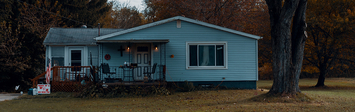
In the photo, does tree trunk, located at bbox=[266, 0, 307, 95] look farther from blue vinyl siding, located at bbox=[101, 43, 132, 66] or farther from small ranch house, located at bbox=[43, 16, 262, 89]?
blue vinyl siding, located at bbox=[101, 43, 132, 66]

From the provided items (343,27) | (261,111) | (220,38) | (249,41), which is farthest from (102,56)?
(343,27)

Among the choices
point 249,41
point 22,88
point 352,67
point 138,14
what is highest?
point 138,14

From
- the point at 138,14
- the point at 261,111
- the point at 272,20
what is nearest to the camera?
the point at 261,111

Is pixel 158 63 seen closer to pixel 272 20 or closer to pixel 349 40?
pixel 272 20

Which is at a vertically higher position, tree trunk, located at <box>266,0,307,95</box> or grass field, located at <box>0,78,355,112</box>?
tree trunk, located at <box>266,0,307,95</box>

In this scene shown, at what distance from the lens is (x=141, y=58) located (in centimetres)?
1415

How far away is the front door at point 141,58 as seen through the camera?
A: 1409 cm

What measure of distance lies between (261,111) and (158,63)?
6579mm

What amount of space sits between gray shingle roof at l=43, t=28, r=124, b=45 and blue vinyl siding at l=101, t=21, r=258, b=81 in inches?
90.7

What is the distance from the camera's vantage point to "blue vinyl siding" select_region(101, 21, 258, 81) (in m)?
14.0

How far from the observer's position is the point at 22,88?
19344 millimetres

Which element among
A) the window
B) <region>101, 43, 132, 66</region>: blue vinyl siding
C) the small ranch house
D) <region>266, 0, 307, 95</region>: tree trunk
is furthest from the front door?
<region>266, 0, 307, 95</region>: tree trunk

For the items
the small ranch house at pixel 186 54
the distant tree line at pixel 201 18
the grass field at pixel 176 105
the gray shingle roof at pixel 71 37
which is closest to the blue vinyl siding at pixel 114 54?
the small ranch house at pixel 186 54

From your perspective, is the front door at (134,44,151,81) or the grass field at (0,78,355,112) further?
the front door at (134,44,151,81)
